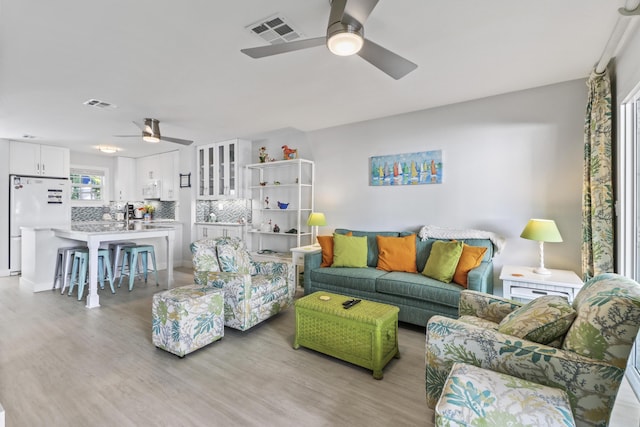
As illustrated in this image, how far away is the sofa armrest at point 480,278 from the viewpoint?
2.72 meters

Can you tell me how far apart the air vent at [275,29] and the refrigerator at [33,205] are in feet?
18.3

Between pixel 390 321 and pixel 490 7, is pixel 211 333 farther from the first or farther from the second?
pixel 490 7

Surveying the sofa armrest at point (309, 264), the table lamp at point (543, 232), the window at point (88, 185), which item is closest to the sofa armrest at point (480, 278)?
the table lamp at point (543, 232)

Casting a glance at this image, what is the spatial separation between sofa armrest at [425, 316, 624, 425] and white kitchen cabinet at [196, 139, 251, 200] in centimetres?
456

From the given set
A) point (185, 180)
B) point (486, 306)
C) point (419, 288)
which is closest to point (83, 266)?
point (185, 180)

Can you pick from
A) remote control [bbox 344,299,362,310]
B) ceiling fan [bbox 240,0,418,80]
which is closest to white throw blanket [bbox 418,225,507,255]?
remote control [bbox 344,299,362,310]

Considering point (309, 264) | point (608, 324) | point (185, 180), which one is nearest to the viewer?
point (608, 324)

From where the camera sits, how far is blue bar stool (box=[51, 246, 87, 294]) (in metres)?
4.35

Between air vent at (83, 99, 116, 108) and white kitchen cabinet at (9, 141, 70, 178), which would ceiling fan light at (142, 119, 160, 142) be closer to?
air vent at (83, 99, 116, 108)

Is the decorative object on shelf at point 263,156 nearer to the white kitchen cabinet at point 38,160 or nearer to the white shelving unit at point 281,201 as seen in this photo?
the white shelving unit at point 281,201

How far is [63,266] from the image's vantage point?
4430 mm

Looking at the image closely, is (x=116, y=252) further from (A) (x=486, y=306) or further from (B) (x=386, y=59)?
(A) (x=486, y=306)

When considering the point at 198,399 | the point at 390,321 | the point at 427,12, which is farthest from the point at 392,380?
the point at 427,12

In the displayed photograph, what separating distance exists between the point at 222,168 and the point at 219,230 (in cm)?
120
